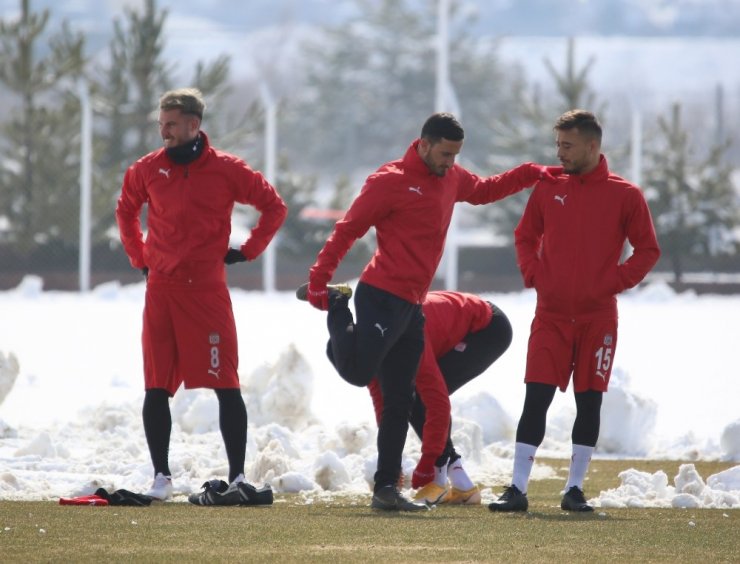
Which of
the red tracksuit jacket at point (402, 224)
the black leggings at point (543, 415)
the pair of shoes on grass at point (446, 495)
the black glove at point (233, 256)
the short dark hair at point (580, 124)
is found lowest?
the pair of shoes on grass at point (446, 495)

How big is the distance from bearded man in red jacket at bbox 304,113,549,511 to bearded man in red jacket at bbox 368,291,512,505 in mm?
231

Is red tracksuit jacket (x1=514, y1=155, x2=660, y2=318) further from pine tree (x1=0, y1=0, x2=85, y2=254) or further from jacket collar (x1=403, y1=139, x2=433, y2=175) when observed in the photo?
pine tree (x1=0, y1=0, x2=85, y2=254)

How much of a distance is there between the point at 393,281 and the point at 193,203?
33.6 inches

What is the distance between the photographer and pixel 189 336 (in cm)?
645

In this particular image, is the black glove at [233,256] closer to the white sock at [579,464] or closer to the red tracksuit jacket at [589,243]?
the red tracksuit jacket at [589,243]

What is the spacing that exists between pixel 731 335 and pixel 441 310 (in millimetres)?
8516

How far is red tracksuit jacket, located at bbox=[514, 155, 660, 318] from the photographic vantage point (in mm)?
6387

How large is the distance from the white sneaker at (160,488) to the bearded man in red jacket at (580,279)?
4.55 feet

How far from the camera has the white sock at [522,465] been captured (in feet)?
20.8

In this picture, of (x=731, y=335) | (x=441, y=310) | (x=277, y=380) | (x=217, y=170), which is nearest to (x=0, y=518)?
(x=217, y=170)

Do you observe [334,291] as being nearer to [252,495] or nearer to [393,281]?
[393,281]

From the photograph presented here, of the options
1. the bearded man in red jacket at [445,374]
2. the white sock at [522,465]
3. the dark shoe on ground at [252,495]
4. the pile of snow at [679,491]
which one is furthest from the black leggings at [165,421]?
the pile of snow at [679,491]

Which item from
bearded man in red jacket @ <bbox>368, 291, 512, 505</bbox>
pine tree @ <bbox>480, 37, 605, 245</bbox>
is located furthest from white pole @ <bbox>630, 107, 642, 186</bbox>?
bearded man in red jacket @ <bbox>368, 291, 512, 505</bbox>

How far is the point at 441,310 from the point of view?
6.95m
